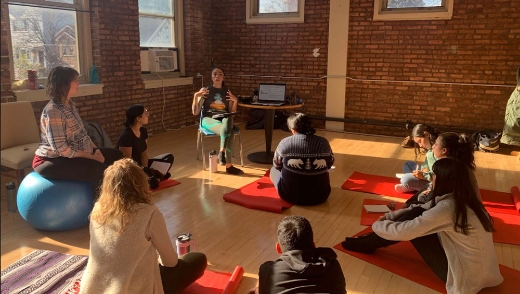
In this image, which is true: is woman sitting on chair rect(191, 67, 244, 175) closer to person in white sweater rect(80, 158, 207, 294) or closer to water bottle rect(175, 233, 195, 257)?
water bottle rect(175, 233, 195, 257)

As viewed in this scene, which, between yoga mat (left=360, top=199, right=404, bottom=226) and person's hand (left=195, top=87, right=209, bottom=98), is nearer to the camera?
yoga mat (left=360, top=199, right=404, bottom=226)

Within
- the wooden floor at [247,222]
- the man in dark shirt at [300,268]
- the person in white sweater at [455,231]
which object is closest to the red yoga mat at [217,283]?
the wooden floor at [247,222]

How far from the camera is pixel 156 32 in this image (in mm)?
7469

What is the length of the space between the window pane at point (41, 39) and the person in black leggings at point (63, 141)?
225 cm

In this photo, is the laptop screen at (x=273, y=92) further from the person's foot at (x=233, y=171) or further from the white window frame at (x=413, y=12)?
the white window frame at (x=413, y=12)

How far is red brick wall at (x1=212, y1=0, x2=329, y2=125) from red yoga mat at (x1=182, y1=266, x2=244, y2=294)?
5.52 metres

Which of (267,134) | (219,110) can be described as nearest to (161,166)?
(219,110)

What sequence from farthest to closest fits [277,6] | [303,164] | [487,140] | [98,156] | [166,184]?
1. [277,6]
2. [487,140]
3. [166,184]
4. [303,164]
5. [98,156]

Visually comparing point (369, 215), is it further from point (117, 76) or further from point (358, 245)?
point (117, 76)

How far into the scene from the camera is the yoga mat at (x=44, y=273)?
266 cm

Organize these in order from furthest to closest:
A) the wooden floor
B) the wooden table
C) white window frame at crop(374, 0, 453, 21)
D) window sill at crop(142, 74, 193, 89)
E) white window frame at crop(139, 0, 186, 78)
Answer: white window frame at crop(139, 0, 186, 78)
window sill at crop(142, 74, 193, 89)
white window frame at crop(374, 0, 453, 21)
the wooden table
the wooden floor

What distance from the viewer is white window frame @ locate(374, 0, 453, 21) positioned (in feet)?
22.3

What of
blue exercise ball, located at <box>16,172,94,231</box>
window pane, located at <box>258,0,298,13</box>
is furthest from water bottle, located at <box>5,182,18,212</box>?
window pane, located at <box>258,0,298,13</box>

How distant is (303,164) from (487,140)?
3905mm
